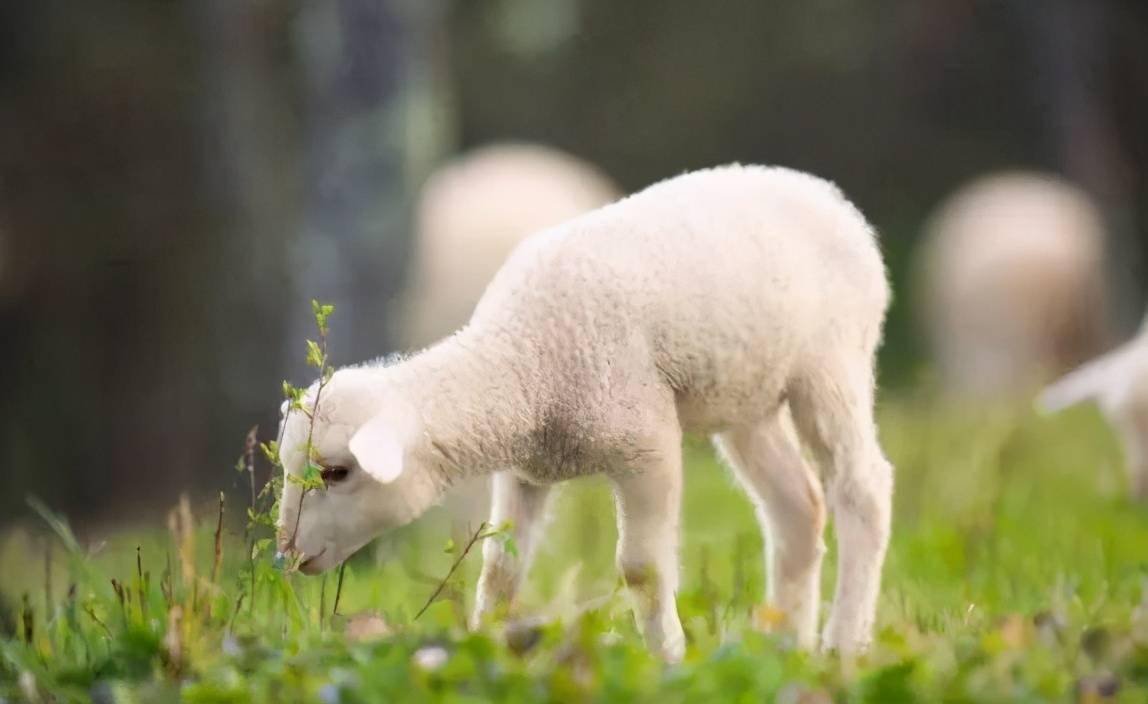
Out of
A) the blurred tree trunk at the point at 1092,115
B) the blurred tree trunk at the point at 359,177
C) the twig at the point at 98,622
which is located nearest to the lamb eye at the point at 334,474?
the twig at the point at 98,622

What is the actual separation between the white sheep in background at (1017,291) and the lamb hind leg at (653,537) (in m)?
9.19

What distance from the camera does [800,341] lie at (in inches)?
155

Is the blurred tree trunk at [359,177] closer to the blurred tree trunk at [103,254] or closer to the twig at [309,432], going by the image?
the twig at [309,432]

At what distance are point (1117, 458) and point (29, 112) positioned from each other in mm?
11472

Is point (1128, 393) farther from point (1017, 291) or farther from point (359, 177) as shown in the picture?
point (1017, 291)

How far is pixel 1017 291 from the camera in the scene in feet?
44.0

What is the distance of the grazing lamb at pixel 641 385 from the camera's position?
11.9 feet

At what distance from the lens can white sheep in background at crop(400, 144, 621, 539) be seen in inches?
339

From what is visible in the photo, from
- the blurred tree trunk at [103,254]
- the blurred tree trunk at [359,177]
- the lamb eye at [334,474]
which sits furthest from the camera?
the blurred tree trunk at [103,254]

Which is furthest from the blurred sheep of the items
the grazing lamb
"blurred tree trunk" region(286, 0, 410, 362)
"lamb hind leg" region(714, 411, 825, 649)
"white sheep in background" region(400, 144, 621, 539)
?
the grazing lamb

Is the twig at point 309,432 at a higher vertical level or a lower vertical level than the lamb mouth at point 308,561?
higher

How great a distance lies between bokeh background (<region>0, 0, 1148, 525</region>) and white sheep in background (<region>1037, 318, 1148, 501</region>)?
15.1 ft

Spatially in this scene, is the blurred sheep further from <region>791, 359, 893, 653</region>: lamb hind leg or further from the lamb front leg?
<region>791, 359, 893, 653</region>: lamb hind leg

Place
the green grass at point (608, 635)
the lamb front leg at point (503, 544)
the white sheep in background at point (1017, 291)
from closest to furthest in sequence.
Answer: the green grass at point (608, 635) → the lamb front leg at point (503, 544) → the white sheep in background at point (1017, 291)
